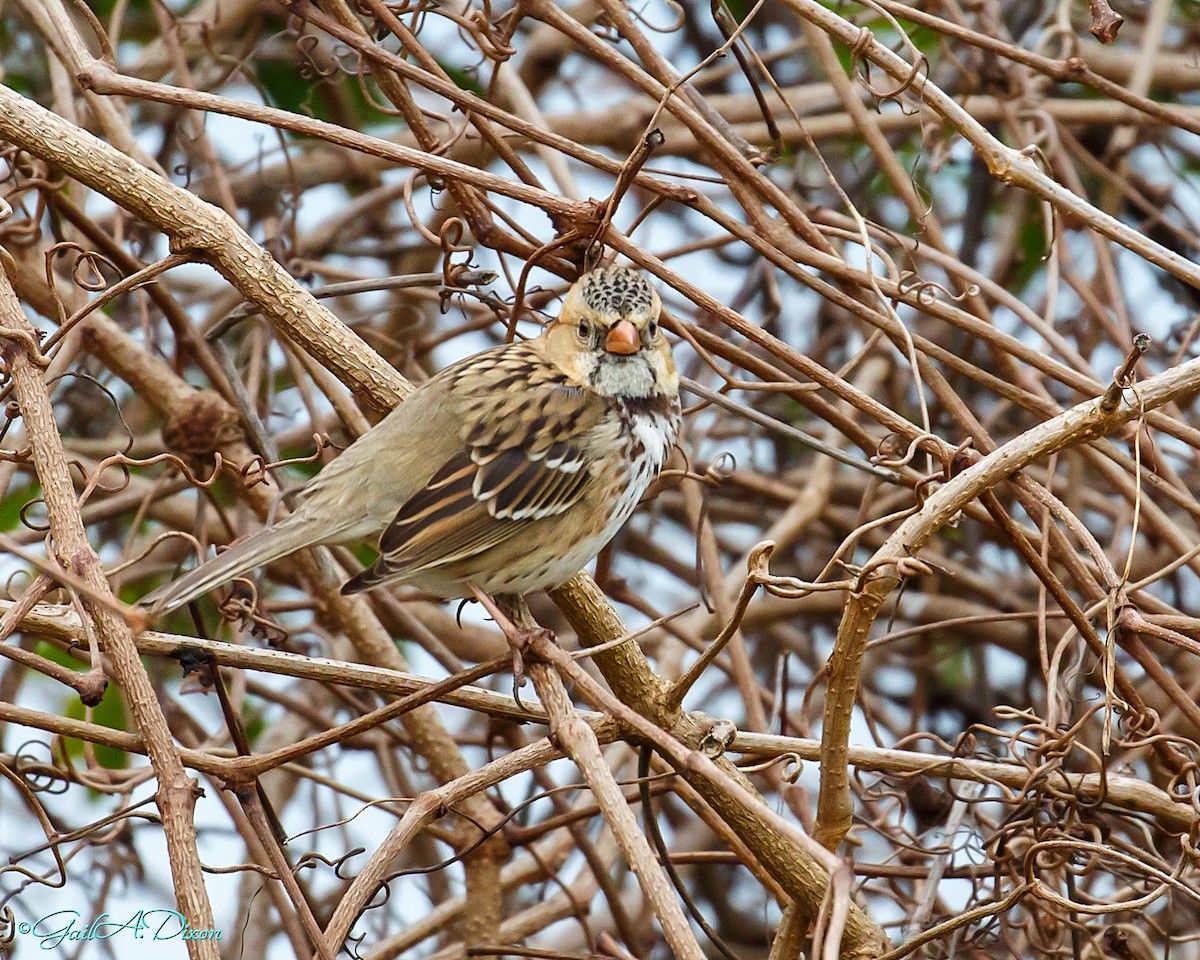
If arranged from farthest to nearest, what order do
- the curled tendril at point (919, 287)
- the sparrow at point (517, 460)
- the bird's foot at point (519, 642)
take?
the sparrow at point (517, 460) < the curled tendril at point (919, 287) < the bird's foot at point (519, 642)

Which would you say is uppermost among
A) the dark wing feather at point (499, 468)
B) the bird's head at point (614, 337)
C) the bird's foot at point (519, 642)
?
the bird's head at point (614, 337)

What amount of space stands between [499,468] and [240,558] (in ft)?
1.89

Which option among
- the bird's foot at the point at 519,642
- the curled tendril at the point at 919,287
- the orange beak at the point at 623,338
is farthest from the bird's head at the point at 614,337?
the bird's foot at the point at 519,642

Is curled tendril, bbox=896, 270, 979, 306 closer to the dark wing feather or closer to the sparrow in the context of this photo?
the sparrow

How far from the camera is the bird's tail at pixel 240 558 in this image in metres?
2.28

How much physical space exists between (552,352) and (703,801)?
0.99 meters

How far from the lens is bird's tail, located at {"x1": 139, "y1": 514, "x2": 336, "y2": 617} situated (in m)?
2.28

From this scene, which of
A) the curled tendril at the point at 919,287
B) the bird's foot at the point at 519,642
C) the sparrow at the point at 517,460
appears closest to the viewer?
the bird's foot at the point at 519,642

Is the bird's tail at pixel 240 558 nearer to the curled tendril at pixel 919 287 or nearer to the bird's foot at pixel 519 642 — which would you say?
the bird's foot at pixel 519 642

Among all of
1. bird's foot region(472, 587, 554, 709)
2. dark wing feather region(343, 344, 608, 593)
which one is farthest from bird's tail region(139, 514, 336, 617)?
bird's foot region(472, 587, 554, 709)

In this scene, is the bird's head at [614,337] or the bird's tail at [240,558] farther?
the bird's head at [614,337]

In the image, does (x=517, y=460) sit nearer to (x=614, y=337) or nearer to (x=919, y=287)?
(x=614, y=337)

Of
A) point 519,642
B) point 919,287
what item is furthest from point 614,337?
point 519,642

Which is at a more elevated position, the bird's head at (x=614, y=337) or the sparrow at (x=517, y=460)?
the bird's head at (x=614, y=337)
